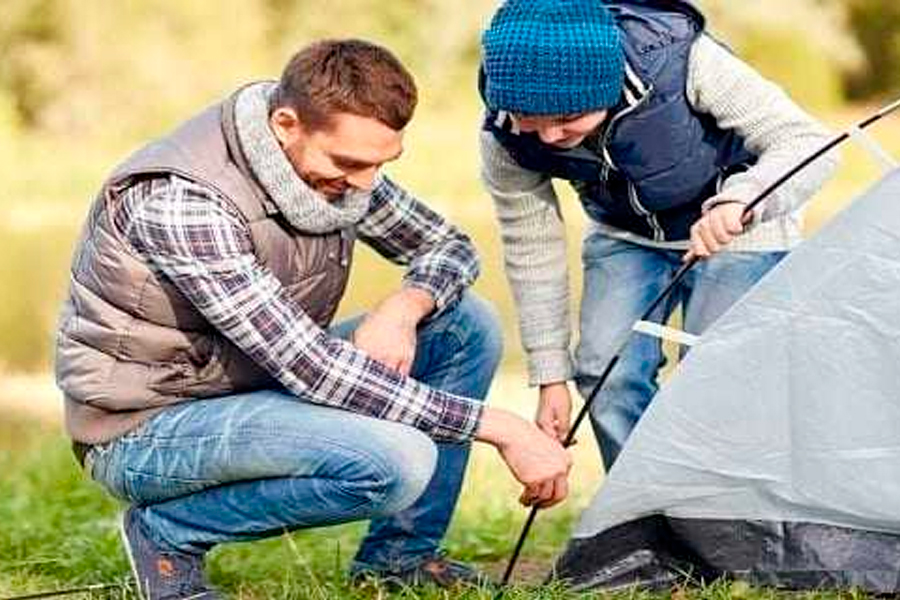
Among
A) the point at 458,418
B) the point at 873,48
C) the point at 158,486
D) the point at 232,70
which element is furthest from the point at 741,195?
the point at 873,48

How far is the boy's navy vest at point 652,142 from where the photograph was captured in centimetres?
372

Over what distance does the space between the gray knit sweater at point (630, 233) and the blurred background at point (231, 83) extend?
511 centimetres

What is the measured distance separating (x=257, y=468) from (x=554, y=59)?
89cm

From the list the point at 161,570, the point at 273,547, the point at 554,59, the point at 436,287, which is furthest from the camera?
the point at 273,547

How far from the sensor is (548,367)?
397 centimetres

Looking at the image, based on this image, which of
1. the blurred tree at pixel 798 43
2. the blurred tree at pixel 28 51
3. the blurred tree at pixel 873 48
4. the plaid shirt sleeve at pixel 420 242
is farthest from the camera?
the blurred tree at pixel 873 48

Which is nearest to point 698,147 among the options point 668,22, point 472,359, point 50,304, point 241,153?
point 668,22

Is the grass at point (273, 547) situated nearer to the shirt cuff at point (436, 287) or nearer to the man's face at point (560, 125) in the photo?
the shirt cuff at point (436, 287)

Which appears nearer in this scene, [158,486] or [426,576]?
[158,486]

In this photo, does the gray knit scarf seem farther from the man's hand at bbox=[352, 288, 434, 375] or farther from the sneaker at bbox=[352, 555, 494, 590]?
the sneaker at bbox=[352, 555, 494, 590]

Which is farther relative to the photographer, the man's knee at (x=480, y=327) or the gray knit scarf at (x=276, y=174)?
the man's knee at (x=480, y=327)

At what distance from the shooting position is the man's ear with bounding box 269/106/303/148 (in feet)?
11.4

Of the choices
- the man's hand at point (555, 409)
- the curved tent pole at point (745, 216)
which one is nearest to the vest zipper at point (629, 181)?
the curved tent pole at point (745, 216)

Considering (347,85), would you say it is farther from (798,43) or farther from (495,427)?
(798,43)
